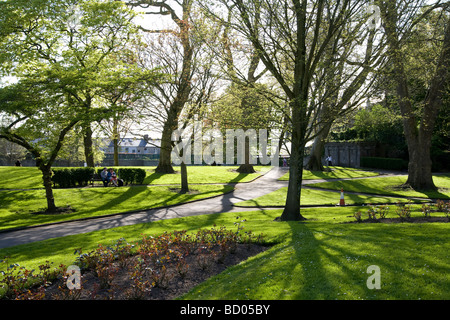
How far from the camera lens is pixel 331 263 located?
684 cm

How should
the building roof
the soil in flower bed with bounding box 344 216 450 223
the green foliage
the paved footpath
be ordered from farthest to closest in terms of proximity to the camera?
the green foliage → the building roof → the paved footpath → the soil in flower bed with bounding box 344 216 450 223

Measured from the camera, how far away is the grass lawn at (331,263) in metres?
5.54

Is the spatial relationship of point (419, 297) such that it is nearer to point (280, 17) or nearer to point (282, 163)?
point (280, 17)

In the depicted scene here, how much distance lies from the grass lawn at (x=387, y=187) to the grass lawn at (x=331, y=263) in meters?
14.6

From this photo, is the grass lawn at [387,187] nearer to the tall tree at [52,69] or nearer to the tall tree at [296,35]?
the tall tree at [296,35]

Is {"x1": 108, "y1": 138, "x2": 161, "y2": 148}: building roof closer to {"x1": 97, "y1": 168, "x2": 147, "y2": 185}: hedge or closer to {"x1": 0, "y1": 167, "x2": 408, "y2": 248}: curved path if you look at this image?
{"x1": 97, "y1": 168, "x2": 147, "y2": 185}: hedge

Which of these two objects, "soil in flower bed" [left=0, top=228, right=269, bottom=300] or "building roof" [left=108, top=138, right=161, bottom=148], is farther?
"building roof" [left=108, top=138, right=161, bottom=148]

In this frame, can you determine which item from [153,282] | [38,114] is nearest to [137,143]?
[38,114]

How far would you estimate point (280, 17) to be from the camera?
14.0 metres

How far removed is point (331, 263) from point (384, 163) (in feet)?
132

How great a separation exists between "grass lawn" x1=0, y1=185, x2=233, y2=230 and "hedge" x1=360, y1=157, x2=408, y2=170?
85.8 ft

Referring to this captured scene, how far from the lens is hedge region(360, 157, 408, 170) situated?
4094 centimetres

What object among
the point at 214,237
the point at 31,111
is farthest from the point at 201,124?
the point at 214,237

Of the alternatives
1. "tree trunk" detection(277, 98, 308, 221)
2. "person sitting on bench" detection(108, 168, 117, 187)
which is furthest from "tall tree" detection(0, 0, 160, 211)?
"tree trunk" detection(277, 98, 308, 221)
